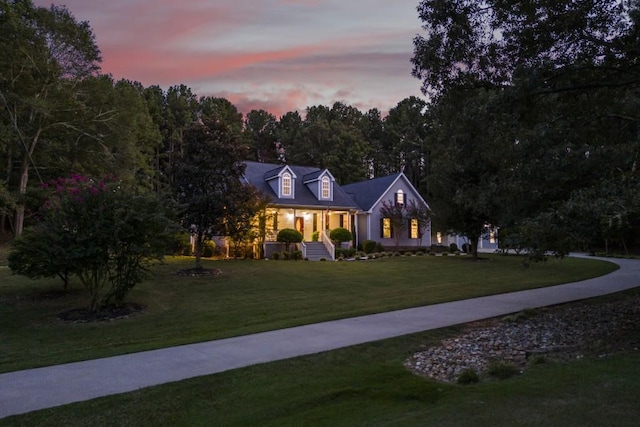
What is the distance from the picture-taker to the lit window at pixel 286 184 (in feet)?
91.0

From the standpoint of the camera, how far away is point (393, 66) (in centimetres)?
1603

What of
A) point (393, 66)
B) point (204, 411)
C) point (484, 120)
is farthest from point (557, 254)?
point (393, 66)

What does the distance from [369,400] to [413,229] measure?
2930 cm

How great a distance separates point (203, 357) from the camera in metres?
6.64

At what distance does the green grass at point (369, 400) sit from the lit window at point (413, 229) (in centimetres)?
2730

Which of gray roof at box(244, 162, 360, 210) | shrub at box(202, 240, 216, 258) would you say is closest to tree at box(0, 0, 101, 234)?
shrub at box(202, 240, 216, 258)

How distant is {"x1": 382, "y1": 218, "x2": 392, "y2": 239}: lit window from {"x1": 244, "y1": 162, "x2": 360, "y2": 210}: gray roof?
6.95 feet

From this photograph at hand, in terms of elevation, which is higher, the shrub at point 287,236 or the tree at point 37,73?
the tree at point 37,73

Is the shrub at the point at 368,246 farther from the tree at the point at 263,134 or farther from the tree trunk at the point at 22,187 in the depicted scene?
the tree at the point at 263,134

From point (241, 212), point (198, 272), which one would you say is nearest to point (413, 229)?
point (241, 212)

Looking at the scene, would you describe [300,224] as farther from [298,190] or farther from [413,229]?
[413,229]

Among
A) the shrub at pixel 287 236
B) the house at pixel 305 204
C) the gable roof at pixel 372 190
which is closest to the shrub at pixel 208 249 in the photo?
the house at pixel 305 204

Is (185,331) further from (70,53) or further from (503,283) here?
(70,53)

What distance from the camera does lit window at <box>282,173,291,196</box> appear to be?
1092 inches
